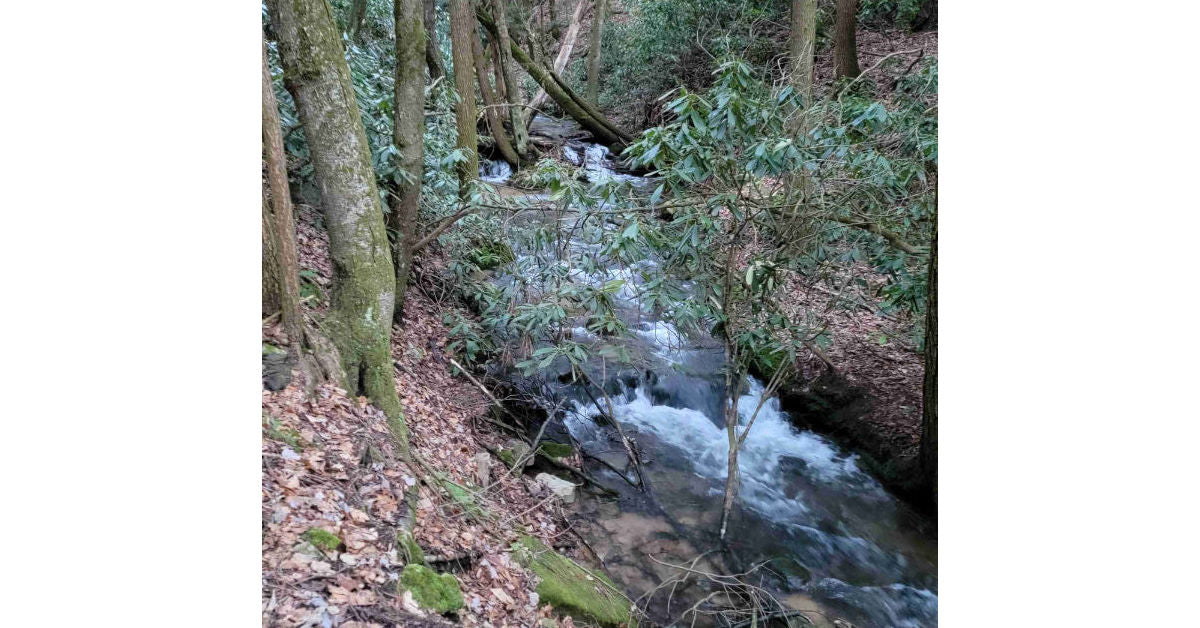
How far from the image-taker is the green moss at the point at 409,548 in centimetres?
258

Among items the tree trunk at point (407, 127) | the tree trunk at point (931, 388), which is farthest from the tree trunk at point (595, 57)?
the tree trunk at point (931, 388)

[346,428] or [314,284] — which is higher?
[314,284]

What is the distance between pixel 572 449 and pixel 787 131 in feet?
9.83

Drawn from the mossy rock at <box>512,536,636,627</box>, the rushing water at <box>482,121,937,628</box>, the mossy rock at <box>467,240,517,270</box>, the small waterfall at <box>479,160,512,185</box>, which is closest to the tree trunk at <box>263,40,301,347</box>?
the mossy rock at <box>512,536,636,627</box>

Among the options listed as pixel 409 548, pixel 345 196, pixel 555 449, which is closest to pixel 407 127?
pixel 345 196

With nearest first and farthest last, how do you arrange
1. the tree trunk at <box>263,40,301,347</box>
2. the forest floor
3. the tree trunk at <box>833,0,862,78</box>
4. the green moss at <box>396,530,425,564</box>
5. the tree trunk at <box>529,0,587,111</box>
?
the forest floor < the green moss at <box>396,530,425,564</box> < the tree trunk at <box>263,40,301,347</box> < the tree trunk at <box>833,0,862,78</box> < the tree trunk at <box>529,0,587,111</box>

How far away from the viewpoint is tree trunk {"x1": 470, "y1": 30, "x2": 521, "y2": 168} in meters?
7.84

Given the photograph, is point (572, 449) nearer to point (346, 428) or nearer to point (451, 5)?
point (346, 428)

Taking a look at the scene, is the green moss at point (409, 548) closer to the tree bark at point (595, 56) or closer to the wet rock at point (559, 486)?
the wet rock at point (559, 486)

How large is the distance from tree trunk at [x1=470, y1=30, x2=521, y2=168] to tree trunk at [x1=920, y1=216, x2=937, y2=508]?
547 cm

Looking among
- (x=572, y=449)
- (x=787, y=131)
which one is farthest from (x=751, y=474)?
(x=787, y=131)

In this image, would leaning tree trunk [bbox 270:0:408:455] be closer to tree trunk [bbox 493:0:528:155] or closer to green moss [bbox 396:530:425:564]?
green moss [bbox 396:530:425:564]

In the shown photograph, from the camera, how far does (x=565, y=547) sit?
4082mm

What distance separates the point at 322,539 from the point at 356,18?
606cm
